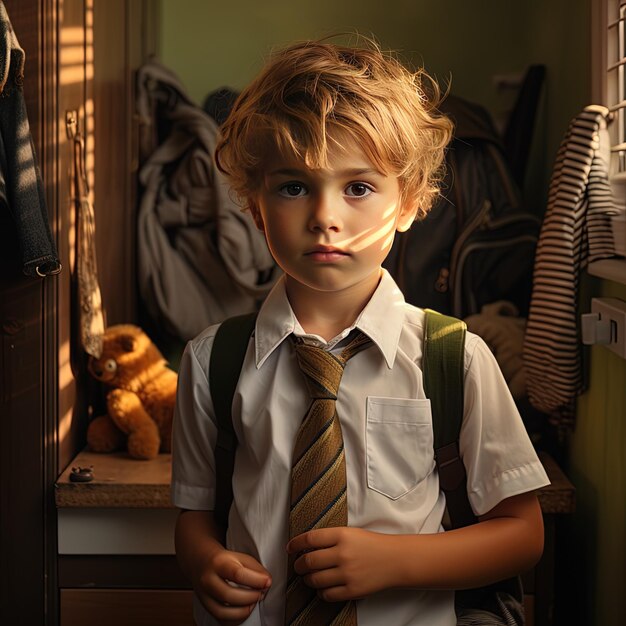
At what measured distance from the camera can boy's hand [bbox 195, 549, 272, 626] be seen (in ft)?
3.80

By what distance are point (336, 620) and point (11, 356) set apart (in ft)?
2.84

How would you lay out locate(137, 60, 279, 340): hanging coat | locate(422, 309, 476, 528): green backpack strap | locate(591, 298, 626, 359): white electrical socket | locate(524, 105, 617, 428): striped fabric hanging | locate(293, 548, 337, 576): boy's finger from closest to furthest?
locate(293, 548, 337, 576): boy's finger
locate(422, 309, 476, 528): green backpack strap
locate(591, 298, 626, 359): white electrical socket
locate(524, 105, 617, 428): striped fabric hanging
locate(137, 60, 279, 340): hanging coat

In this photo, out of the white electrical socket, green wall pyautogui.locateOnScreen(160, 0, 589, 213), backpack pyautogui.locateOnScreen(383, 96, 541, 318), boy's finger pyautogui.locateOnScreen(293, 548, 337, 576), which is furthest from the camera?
green wall pyautogui.locateOnScreen(160, 0, 589, 213)

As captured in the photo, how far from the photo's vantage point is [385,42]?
7.72 feet

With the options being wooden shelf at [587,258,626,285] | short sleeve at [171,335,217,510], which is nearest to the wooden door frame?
short sleeve at [171,335,217,510]

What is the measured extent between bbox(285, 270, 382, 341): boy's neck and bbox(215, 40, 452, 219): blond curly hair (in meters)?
0.16

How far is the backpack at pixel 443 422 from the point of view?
1.24 meters

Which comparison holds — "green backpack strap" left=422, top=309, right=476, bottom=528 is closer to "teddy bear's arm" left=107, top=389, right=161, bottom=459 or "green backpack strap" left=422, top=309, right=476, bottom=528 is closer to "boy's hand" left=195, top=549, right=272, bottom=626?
"boy's hand" left=195, top=549, right=272, bottom=626

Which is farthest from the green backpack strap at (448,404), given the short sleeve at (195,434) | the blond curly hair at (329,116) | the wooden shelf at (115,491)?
the wooden shelf at (115,491)

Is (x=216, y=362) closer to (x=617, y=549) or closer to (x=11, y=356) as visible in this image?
(x=11, y=356)

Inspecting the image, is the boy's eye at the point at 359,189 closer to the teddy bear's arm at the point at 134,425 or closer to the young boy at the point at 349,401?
the young boy at the point at 349,401

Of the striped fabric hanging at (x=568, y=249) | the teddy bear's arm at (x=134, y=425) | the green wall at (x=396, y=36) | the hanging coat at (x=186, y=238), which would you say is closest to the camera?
the striped fabric hanging at (x=568, y=249)

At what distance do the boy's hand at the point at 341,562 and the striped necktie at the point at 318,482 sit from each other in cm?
3

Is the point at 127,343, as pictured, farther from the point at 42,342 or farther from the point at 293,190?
the point at 293,190
